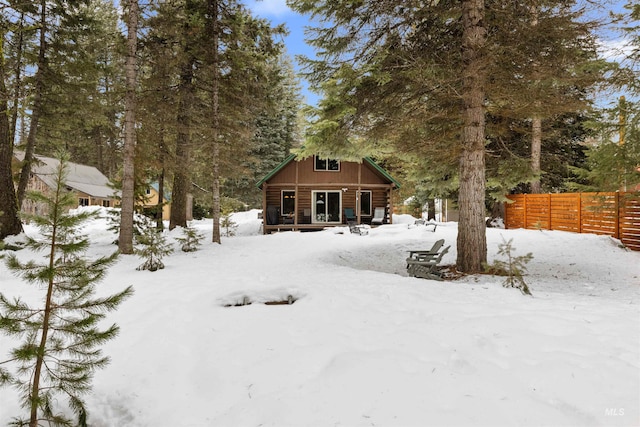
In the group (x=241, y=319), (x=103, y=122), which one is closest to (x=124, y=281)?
(x=241, y=319)

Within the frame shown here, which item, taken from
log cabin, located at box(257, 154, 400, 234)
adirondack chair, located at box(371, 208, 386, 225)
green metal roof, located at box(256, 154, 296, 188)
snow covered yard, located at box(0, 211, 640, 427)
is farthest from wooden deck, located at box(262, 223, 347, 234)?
snow covered yard, located at box(0, 211, 640, 427)

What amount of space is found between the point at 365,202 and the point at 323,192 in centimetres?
277

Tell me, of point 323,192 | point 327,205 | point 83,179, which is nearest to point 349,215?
point 327,205

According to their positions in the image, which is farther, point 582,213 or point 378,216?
point 378,216

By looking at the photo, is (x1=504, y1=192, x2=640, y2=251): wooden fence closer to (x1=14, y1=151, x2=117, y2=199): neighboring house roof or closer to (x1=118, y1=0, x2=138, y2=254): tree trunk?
(x1=118, y1=0, x2=138, y2=254): tree trunk

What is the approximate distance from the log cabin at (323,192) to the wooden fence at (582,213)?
6886 millimetres

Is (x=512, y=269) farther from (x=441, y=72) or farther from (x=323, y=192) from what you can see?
(x=323, y=192)

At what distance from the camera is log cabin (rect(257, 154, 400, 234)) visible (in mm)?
18984

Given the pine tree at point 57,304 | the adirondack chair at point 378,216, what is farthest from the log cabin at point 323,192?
the pine tree at point 57,304

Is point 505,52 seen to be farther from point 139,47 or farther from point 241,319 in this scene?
point 139,47

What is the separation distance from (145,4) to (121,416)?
10.0 m

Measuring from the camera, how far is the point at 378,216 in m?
19.3

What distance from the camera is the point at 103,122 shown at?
12945 mm

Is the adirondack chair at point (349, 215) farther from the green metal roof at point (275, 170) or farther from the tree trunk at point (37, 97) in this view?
the tree trunk at point (37, 97)
